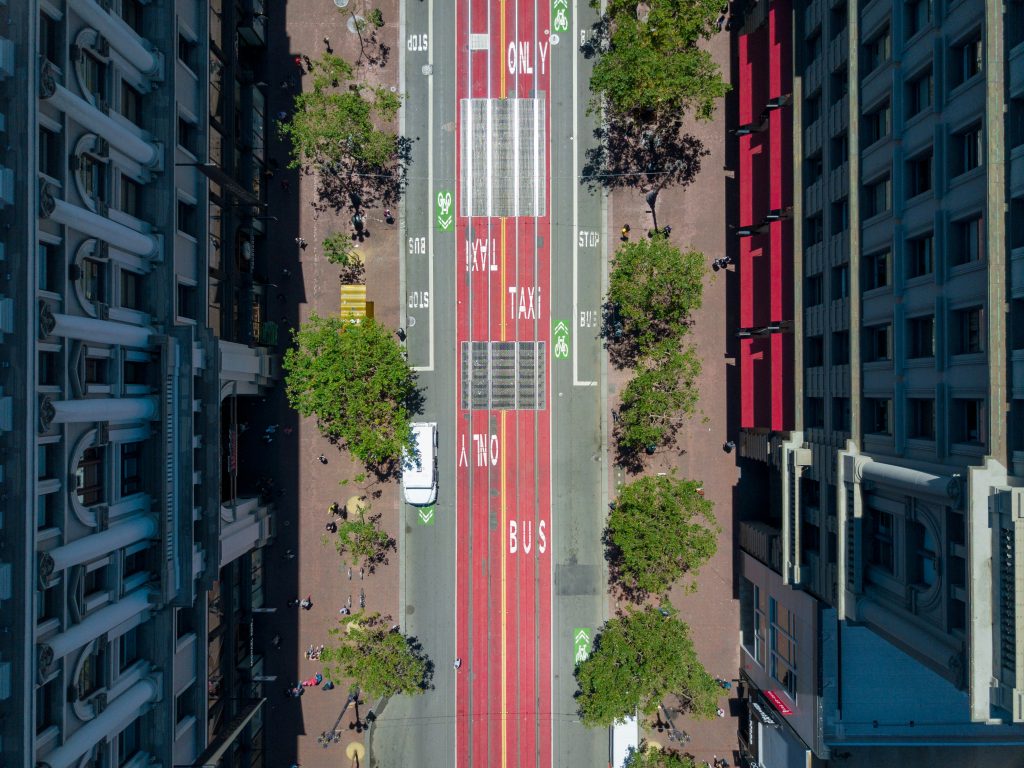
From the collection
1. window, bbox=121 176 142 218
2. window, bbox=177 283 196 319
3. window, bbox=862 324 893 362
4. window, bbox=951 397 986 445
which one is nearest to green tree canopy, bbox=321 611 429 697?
window, bbox=177 283 196 319

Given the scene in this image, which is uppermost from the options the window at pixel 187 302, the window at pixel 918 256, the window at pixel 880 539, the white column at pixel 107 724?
the window at pixel 918 256

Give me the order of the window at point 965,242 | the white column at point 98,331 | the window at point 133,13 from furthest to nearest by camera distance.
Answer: the window at point 133,13, the white column at point 98,331, the window at point 965,242

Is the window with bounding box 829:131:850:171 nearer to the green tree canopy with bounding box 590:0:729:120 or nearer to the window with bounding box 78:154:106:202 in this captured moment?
the green tree canopy with bounding box 590:0:729:120

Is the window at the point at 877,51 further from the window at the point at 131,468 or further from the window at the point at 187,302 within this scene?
the window at the point at 131,468

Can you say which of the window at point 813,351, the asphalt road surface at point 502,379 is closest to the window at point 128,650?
the asphalt road surface at point 502,379

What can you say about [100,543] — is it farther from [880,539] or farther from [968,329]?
[968,329]
